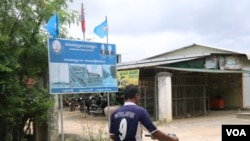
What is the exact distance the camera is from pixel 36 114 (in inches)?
347

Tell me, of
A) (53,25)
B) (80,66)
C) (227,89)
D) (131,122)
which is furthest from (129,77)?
(131,122)

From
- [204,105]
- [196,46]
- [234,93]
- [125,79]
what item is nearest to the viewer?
[125,79]

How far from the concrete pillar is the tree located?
7505mm

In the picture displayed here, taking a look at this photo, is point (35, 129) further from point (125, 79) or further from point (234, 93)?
point (234, 93)

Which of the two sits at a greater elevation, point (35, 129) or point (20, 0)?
point (20, 0)

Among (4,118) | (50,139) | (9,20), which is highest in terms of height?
(9,20)

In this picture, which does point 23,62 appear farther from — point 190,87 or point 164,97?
point 190,87

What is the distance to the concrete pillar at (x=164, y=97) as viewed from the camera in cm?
1650

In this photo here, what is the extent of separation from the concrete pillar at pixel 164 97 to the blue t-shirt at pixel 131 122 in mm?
12474

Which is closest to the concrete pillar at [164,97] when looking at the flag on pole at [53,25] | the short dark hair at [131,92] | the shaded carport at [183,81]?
the shaded carport at [183,81]

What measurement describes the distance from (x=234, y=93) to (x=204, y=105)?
15.3ft

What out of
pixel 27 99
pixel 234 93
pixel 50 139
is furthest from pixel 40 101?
pixel 234 93

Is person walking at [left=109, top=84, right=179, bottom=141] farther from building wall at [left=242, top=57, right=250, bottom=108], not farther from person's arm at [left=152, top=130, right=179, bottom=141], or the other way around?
building wall at [left=242, top=57, right=250, bottom=108]

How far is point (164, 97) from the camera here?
1655 centimetres
